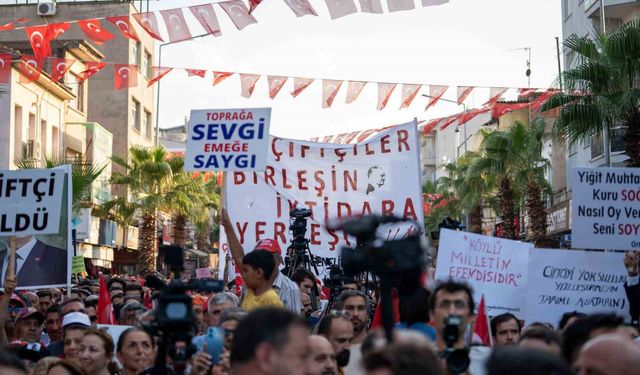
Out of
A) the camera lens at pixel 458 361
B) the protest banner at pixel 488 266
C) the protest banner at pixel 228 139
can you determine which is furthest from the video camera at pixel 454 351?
the protest banner at pixel 228 139

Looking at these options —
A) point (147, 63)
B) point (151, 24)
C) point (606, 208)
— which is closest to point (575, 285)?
point (606, 208)

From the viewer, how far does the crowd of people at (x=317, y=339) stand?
371 cm

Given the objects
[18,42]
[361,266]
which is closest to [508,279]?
[361,266]

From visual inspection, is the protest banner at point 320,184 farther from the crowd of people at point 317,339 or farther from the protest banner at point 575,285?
the protest banner at point 575,285

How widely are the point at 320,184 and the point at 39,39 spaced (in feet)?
21.0

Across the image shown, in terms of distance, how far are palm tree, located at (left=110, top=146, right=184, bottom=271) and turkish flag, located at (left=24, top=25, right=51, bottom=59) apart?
22.0m

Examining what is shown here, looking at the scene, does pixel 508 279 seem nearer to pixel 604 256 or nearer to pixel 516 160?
pixel 604 256

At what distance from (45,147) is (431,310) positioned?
35.0 meters

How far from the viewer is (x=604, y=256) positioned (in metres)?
10.0

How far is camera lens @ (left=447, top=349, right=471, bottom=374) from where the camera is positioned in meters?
5.18

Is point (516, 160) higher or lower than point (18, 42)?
lower

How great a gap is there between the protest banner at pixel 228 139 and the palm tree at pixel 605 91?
1233 centimetres

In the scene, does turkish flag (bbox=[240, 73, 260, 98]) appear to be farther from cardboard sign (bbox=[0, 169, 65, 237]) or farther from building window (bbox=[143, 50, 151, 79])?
building window (bbox=[143, 50, 151, 79])

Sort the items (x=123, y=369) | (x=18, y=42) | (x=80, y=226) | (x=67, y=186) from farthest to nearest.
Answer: (x=18, y=42), (x=80, y=226), (x=67, y=186), (x=123, y=369)
